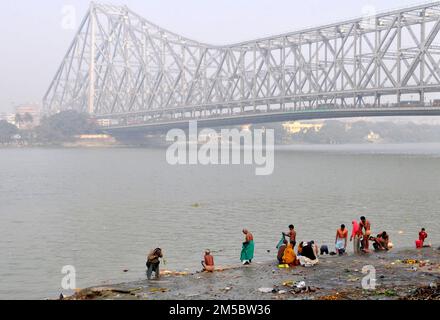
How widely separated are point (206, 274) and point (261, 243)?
6695 millimetres

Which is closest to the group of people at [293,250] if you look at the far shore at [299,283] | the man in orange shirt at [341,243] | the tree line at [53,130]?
the man in orange shirt at [341,243]

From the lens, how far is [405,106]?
74812 millimetres

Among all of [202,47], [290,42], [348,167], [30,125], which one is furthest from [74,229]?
[30,125]

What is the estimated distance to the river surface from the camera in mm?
20234

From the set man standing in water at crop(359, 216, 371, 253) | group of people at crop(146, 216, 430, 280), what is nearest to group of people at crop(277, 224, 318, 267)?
group of people at crop(146, 216, 430, 280)

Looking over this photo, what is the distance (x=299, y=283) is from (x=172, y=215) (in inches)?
671

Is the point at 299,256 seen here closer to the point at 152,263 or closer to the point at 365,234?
the point at 365,234

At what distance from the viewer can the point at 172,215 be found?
31516mm

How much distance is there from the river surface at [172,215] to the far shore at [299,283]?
235cm

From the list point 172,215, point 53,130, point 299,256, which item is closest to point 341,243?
point 299,256

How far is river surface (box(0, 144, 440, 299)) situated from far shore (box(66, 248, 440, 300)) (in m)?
2.35

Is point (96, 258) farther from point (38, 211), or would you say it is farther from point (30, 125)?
point (30, 125)

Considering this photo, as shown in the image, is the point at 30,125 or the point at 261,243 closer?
the point at 261,243

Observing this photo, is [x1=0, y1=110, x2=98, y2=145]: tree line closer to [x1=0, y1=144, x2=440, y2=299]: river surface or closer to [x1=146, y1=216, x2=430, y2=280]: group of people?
[x1=0, y1=144, x2=440, y2=299]: river surface
